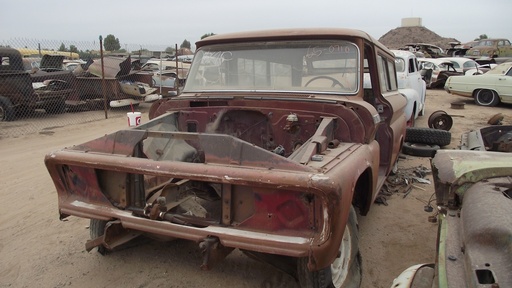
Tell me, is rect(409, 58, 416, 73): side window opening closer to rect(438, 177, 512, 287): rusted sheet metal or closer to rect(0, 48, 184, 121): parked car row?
rect(0, 48, 184, 121): parked car row

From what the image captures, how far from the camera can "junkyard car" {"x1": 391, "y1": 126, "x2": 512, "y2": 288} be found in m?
1.55

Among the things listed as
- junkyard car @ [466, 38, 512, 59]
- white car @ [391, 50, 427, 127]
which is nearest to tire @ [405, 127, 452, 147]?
white car @ [391, 50, 427, 127]

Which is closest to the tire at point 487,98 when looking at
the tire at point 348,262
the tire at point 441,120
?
the tire at point 441,120

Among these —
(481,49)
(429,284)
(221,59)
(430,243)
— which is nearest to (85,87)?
(221,59)

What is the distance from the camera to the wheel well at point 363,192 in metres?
3.21

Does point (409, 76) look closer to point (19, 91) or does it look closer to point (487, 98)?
point (487, 98)

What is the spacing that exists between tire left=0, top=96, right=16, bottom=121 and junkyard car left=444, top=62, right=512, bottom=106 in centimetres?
1374

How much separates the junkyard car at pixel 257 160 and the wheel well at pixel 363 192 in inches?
0.5

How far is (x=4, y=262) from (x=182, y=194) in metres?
1.66

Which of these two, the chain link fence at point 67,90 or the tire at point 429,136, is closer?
the tire at point 429,136

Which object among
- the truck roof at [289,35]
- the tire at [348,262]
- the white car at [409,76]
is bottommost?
the tire at [348,262]

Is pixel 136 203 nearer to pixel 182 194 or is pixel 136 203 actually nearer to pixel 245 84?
pixel 182 194

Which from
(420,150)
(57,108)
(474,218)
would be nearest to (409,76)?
(420,150)

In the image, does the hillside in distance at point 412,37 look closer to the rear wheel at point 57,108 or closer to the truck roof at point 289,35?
the rear wheel at point 57,108
